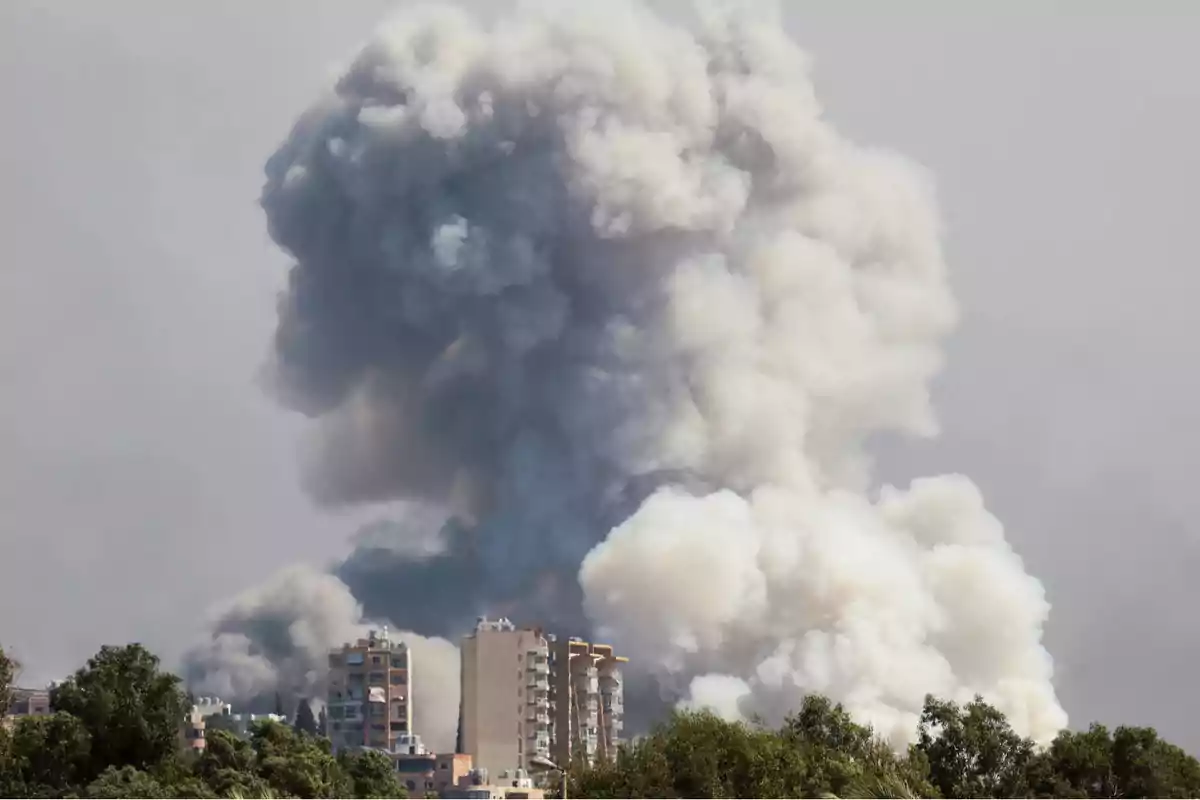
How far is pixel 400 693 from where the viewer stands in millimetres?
63156

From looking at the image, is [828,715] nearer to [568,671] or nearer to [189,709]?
[189,709]

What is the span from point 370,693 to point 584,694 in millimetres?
7572

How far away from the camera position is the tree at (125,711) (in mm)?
20969

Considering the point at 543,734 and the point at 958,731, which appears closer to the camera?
the point at 958,731

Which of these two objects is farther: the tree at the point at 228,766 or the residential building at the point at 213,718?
the residential building at the point at 213,718

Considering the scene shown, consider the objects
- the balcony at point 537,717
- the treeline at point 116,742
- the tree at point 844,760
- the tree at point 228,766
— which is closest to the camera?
the treeline at point 116,742

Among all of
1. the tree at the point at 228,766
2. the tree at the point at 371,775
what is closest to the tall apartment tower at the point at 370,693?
the tree at the point at 371,775

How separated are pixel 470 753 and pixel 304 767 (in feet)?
112

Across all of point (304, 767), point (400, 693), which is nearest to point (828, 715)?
point (304, 767)

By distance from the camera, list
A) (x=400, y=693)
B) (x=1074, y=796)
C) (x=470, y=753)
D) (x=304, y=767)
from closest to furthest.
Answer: (x=304, y=767) → (x=1074, y=796) → (x=470, y=753) → (x=400, y=693)

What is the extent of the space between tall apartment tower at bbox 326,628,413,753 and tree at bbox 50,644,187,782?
41.5 m

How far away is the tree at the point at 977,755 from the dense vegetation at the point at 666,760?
0.07ft

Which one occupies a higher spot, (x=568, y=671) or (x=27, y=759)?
(x=568, y=671)

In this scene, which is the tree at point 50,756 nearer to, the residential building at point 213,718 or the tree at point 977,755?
the tree at point 977,755
